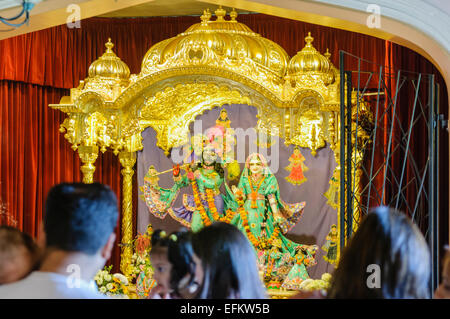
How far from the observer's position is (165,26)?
27.2 ft

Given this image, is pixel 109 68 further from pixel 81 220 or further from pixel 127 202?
pixel 81 220

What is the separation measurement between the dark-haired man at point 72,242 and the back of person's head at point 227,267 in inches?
22.2

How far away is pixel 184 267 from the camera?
8.20 feet

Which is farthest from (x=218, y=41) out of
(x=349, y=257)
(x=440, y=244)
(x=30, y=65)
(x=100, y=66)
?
(x=349, y=257)

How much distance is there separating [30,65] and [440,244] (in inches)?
194

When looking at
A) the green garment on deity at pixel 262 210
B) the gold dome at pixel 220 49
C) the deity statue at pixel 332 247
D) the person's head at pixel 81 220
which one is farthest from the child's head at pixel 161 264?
the green garment on deity at pixel 262 210

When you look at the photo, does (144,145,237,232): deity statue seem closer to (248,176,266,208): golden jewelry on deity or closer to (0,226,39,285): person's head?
(248,176,266,208): golden jewelry on deity

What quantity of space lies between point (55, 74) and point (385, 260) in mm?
6596

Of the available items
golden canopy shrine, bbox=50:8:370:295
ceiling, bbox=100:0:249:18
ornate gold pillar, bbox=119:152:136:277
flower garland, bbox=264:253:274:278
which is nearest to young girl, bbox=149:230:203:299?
golden canopy shrine, bbox=50:8:370:295

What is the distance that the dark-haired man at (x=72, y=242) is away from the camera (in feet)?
5.92

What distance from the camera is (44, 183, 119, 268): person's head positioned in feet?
6.06

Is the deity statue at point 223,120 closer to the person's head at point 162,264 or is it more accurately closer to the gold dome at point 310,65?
the gold dome at point 310,65

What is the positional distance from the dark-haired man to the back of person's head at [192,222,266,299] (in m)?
0.56

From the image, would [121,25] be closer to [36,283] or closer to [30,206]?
[30,206]
